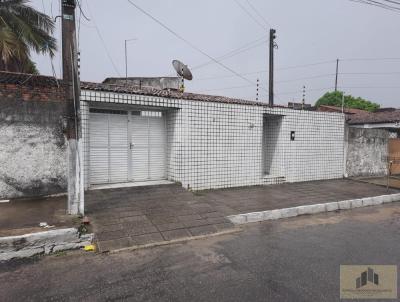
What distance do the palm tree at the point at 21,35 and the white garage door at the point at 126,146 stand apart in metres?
5.06

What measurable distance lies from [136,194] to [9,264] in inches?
133

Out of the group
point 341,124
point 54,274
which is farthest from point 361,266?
point 341,124

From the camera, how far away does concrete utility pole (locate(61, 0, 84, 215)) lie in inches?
211

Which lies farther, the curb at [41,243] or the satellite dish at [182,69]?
the satellite dish at [182,69]

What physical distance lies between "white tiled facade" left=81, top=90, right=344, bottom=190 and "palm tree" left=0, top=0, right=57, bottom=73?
17.0 feet

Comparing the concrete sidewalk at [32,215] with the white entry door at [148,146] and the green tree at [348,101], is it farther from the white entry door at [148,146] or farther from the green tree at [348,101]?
the green tree at [348,101]

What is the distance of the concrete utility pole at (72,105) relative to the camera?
5348 millimetres

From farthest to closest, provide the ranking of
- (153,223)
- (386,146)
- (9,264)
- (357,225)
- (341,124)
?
(386,146), (341,124), (357,225), (153,223), (9,264)

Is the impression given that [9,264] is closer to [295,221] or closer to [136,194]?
[136,194]

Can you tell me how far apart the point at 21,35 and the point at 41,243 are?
9.98 m

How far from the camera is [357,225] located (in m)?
6.25

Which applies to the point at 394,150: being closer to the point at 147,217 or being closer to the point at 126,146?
the point at 126,146

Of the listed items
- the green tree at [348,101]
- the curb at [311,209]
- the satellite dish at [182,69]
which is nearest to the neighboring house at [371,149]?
the curb at [311,209]

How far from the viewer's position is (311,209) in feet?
23.6
